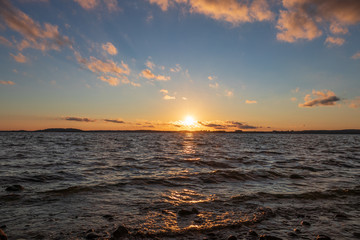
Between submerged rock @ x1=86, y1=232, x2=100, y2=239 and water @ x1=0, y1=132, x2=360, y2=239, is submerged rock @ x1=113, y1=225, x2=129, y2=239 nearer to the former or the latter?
water @ x1=0, y1=132, x2=360, y2=239

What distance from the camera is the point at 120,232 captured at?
5164 mm

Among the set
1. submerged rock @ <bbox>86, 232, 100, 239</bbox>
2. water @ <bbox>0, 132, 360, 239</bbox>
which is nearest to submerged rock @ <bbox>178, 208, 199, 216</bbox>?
water @ <bbox>0, 132, 360, 239</bbox>

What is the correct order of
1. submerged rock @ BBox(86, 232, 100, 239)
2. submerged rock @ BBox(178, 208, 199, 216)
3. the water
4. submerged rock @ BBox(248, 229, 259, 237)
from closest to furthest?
submerged rock @ BBox(86, 232, 100, 239) → submerged rock @ BBox(248, 229, 259, 237) → the water → submerged rock @ BBox(178, 208, 199, 216)

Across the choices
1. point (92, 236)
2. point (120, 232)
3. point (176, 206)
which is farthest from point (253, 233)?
point (92, 236)

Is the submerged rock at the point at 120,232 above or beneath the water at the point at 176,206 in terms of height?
above

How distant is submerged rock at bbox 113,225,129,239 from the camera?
16.6ft

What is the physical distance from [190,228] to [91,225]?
271 cm

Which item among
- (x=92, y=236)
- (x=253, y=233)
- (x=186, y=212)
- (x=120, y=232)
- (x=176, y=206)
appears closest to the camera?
(x=92, y=236)

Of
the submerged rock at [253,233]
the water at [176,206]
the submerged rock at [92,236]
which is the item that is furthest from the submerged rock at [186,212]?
the submerged rock at [92,236]

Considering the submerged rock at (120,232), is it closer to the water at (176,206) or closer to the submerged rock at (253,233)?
the water at (176,206)

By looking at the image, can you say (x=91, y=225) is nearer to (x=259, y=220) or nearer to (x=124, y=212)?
(x=124, y=212)

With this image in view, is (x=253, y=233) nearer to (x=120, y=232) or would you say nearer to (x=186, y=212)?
(x=186, y=212)

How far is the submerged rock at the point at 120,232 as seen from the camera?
16.6 feet

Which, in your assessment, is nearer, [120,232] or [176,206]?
[120,232]
